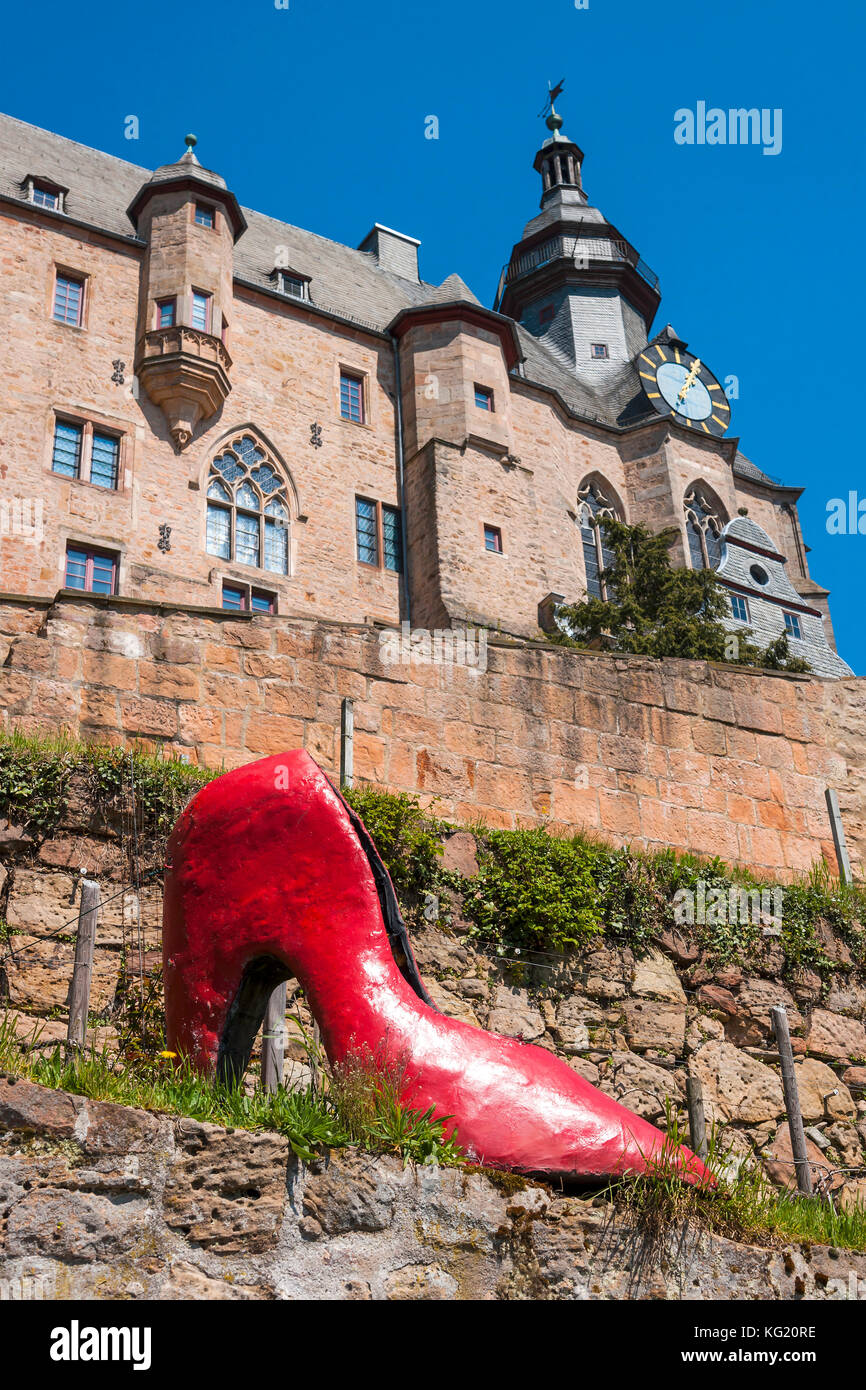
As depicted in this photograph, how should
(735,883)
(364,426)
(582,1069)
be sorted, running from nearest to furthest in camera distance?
(582,1069)
(735,883)
(364,426)

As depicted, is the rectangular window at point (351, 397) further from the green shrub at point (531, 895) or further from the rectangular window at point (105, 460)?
the green shrub at point (531, 895)

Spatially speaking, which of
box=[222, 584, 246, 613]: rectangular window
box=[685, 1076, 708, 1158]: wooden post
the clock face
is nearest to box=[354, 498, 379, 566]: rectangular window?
box=[222, 584, 246, 613]: rectangular window

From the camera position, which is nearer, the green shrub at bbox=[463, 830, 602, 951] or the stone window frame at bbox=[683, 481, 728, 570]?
the green shrub at bbox=[463, 830, 602, 951]

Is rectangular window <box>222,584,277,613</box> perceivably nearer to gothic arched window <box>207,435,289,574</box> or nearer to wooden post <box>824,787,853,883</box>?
gothic arched window <box>207,435,289,574</box>

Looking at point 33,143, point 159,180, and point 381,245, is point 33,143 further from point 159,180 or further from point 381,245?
point 381,245

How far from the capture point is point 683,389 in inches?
1417

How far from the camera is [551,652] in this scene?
33.8ft

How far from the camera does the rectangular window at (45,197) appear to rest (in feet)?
83.3

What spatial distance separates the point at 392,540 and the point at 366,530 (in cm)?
57

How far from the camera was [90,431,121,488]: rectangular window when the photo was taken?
2339cm

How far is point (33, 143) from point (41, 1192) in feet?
92.9

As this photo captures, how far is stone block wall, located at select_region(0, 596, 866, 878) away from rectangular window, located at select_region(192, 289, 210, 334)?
55.8ft

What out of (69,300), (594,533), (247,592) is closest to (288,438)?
(247,592)
